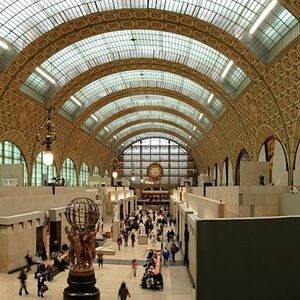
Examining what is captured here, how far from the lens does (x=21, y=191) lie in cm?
2719

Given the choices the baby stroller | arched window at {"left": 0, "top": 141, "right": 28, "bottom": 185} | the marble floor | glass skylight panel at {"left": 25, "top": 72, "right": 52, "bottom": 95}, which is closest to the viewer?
the marble floor

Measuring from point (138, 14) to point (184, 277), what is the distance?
16230mm

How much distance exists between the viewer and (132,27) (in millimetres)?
31156

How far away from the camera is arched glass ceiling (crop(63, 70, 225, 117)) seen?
4691 centimetres

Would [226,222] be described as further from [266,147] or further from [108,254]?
[266,147]

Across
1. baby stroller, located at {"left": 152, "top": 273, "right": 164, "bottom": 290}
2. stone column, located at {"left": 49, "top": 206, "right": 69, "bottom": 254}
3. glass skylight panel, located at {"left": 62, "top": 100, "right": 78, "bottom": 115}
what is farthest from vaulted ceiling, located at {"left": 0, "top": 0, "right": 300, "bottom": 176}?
baby stroller, located at {"left": 152, "top": 273, "right": 164, "bottom": 290}

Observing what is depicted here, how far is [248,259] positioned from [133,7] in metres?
22.9

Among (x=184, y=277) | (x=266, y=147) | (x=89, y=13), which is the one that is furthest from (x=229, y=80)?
(x=184, y=277)

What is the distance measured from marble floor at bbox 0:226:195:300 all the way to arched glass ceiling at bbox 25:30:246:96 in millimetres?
16887

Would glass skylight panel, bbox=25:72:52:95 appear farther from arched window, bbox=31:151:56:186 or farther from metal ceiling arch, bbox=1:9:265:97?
arched window, bbox=31:151:56:186

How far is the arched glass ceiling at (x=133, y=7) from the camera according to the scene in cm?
2773

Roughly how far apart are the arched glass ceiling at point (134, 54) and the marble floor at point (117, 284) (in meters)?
16.9

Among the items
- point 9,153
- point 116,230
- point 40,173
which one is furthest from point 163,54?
point 40,173

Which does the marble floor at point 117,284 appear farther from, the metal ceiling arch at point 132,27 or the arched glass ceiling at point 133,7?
the arched glass ceiling at point 133,7
